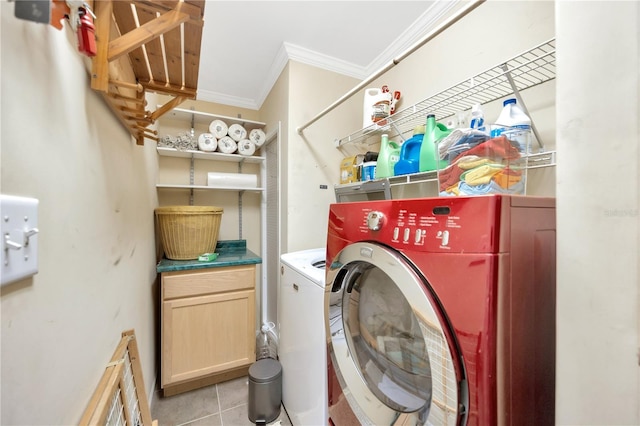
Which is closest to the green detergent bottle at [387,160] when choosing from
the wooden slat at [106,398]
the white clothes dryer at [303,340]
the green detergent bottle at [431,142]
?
the green detergent bottle at [431,142]

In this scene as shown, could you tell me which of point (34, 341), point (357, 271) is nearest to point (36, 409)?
point (34, 341)

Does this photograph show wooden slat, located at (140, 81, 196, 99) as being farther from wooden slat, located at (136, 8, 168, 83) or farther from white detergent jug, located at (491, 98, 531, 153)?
white detergent jug, located at (491, 98, 531, 153)

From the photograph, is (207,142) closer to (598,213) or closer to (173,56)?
(173,56)

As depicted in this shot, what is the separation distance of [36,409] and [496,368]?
887mm

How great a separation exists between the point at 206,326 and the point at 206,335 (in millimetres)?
64

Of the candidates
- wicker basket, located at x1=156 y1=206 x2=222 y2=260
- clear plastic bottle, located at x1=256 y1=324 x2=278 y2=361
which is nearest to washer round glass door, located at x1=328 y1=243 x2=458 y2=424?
wicker basket, located at x1=156 y1=206 x2=222 y2=260

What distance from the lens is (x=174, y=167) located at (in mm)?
2297

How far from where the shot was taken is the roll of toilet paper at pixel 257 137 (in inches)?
90.5

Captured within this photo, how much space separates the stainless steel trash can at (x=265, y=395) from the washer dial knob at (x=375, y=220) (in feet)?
3.98

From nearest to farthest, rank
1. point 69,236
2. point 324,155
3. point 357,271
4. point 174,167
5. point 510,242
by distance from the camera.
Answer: point 510,242, point 69,236, point 357,271, point 324,155, point 174,167

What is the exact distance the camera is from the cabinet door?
1638 millimetres

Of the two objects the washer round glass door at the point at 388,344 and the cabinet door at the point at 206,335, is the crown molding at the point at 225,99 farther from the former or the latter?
the washer round glass door at the point at 388,344

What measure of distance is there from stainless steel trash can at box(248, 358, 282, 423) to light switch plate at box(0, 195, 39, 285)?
4.31 ft

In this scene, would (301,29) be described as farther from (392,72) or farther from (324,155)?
(324,155)
